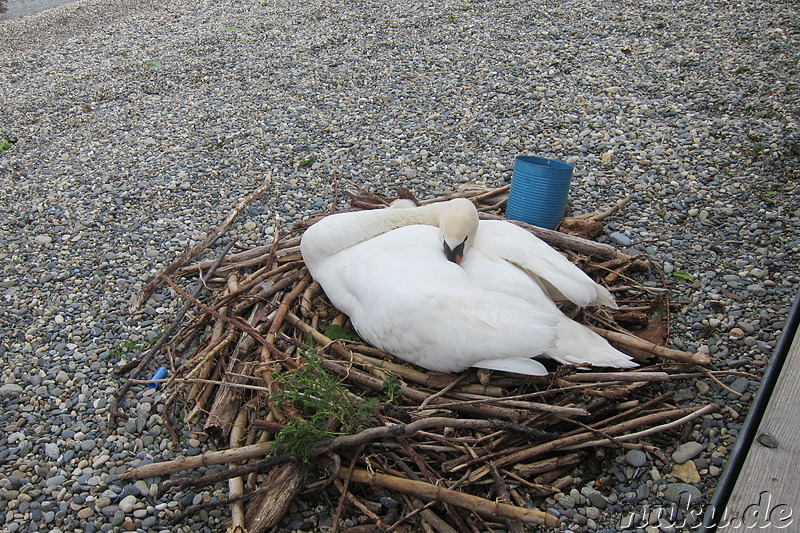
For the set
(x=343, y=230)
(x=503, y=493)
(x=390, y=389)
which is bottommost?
(x=503, y=493)

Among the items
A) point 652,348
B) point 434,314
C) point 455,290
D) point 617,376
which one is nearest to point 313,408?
point 434,314

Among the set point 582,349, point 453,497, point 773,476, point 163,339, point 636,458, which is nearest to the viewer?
point 773,476

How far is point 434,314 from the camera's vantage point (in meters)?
3.33

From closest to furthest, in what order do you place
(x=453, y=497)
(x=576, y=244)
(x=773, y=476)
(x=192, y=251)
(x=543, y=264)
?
(x=773, y=476) → (x=453, y=497) → (x=543, y=264) → (x=576, y=244) → (x=192, y=251)

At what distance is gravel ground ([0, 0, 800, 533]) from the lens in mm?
3529

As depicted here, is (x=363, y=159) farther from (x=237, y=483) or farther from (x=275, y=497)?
(x=275, y=497)

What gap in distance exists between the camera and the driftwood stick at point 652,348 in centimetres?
351

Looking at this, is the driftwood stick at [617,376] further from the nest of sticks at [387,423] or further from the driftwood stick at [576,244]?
the driftwood stick at [576,244]

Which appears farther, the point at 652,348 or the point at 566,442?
the point at 652,348

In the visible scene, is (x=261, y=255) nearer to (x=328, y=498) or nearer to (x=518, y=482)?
(x=328, y=498)

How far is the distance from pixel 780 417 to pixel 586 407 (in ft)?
3.02

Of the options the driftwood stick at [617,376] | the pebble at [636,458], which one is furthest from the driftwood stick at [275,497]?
the pebble at [636,458]

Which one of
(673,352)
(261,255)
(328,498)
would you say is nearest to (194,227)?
(261,255)

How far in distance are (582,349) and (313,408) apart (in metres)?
1.58
